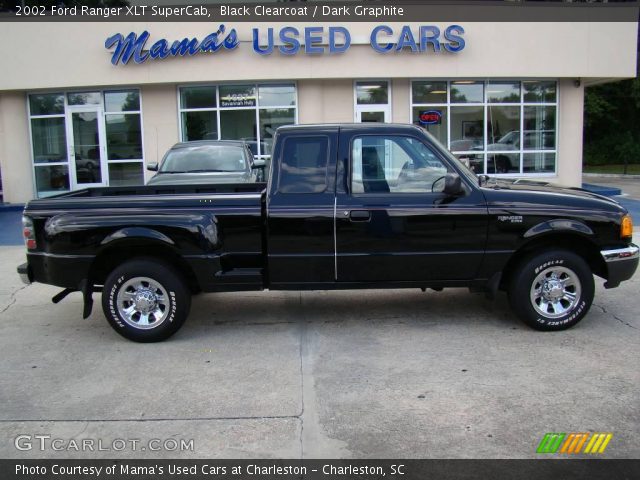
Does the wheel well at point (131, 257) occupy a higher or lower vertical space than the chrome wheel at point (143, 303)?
higher

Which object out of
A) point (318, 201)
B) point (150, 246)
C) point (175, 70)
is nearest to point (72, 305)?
point (150, 246)

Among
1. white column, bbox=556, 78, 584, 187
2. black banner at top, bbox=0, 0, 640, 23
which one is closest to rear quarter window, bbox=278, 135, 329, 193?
black banner at top, bbox=0, 0, 640, 23

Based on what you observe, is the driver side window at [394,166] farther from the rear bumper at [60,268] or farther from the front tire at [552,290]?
the rear bumper at [60,268]

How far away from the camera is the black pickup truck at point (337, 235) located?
559 centimetres

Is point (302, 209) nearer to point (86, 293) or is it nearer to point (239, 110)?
point (86, 293)

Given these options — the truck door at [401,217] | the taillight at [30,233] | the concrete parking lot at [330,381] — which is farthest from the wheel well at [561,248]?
the taillight at [30,233]

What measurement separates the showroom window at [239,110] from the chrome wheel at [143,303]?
1092 centimetres

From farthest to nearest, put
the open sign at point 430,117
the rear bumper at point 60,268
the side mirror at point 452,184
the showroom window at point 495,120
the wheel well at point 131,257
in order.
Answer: the showroom window at point 495,120 < the open sign at point 430,117 < the wheel well at point 131,257 < the rear bumper at point 60,268 < the side mirror at point 452,184

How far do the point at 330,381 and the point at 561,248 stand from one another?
2.71m

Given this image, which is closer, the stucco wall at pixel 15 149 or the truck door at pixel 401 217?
the truck door at pixel 401 217

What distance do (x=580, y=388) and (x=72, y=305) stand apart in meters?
5.67

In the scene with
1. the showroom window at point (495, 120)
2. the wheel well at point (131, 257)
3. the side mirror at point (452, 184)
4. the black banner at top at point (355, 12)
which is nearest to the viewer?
the side mirror at point (452, 184)

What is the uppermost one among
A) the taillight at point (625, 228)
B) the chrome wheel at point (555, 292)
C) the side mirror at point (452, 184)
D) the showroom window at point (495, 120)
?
the showroom window at point (495, 120)

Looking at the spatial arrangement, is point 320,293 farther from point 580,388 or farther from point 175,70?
point 175,70
